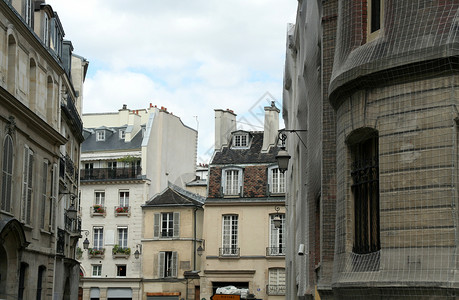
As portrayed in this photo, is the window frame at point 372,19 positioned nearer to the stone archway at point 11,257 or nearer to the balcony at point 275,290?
the stone archway at point 11,257

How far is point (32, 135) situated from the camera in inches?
1019

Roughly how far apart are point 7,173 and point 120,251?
111 feet

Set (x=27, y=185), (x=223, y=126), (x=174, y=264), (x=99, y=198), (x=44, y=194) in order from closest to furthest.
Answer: (x=27, y=185) < (x=44, y=194) < (x=174, y=264) < (x=223, y=126) < (x=99, y=198)

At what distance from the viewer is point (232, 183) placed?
169ft

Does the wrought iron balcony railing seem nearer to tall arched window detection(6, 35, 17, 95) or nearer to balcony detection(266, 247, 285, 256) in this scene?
balcony detection(266, 247, 285, 256)

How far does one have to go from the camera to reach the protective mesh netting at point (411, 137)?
9.70 m

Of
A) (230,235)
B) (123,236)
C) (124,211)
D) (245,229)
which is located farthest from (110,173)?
(245,229)

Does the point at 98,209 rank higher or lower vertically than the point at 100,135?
lower

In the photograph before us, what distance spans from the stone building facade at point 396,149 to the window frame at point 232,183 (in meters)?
38.7

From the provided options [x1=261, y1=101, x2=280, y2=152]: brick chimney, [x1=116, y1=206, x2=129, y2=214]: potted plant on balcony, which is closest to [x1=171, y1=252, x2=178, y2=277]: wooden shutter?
[x1=116, y1=206, x2=129, y2=214]: potted plant on balcony

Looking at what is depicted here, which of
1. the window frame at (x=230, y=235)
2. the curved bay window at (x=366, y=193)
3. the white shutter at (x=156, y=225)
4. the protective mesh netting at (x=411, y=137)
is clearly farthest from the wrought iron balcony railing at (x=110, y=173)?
the protective mesh netting at (x=411, y=137)

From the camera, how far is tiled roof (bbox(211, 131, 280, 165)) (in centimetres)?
5203

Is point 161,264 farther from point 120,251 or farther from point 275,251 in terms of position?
point 275,251

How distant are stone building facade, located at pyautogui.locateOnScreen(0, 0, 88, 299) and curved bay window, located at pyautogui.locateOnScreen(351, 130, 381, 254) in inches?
488
